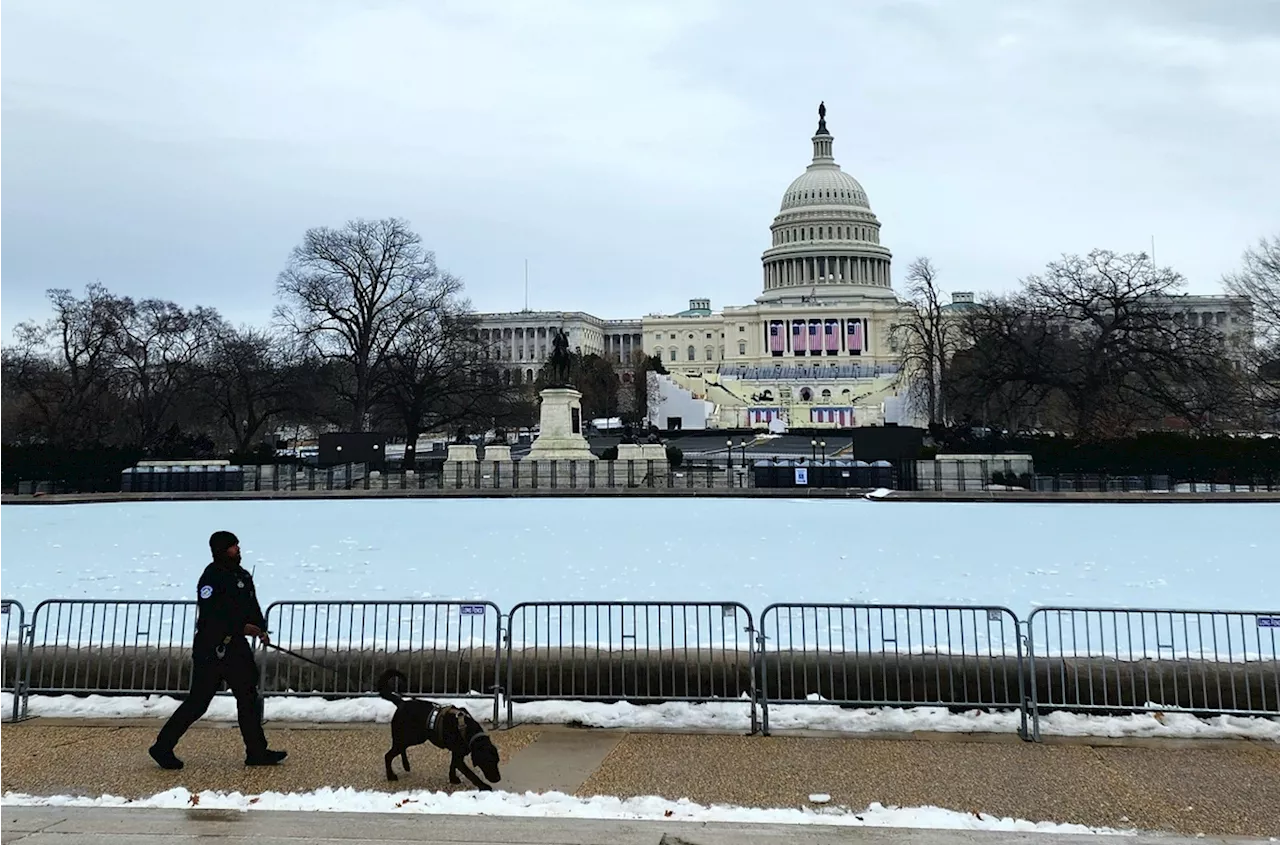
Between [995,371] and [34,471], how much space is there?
3993 centimetres

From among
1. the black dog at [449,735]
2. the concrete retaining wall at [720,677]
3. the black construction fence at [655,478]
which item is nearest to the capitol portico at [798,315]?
the black construction fence at [655,478]

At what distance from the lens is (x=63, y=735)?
7254 millimetres

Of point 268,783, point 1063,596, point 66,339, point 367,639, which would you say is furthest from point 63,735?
point 66,339

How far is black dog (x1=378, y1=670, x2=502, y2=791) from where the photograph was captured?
19.3 feet

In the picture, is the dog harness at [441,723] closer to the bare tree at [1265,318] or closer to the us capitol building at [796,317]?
the bare tree at [1265,318]

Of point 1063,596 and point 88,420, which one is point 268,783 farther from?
point 88,420

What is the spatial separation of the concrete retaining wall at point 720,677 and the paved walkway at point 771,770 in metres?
0.60

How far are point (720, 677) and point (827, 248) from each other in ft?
437

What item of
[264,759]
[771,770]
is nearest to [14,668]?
[264,759]

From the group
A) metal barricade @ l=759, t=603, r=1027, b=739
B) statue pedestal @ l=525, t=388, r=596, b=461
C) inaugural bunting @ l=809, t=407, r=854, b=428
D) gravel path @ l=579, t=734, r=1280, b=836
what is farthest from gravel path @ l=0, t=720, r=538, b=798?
inaugural bunting @ l=809, t=407, r=854, b=428

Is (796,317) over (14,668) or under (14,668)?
over

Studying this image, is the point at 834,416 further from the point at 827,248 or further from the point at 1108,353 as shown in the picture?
the point at 827,248

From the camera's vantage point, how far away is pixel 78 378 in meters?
47.9

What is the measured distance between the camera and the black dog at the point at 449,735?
5895 millimetres
